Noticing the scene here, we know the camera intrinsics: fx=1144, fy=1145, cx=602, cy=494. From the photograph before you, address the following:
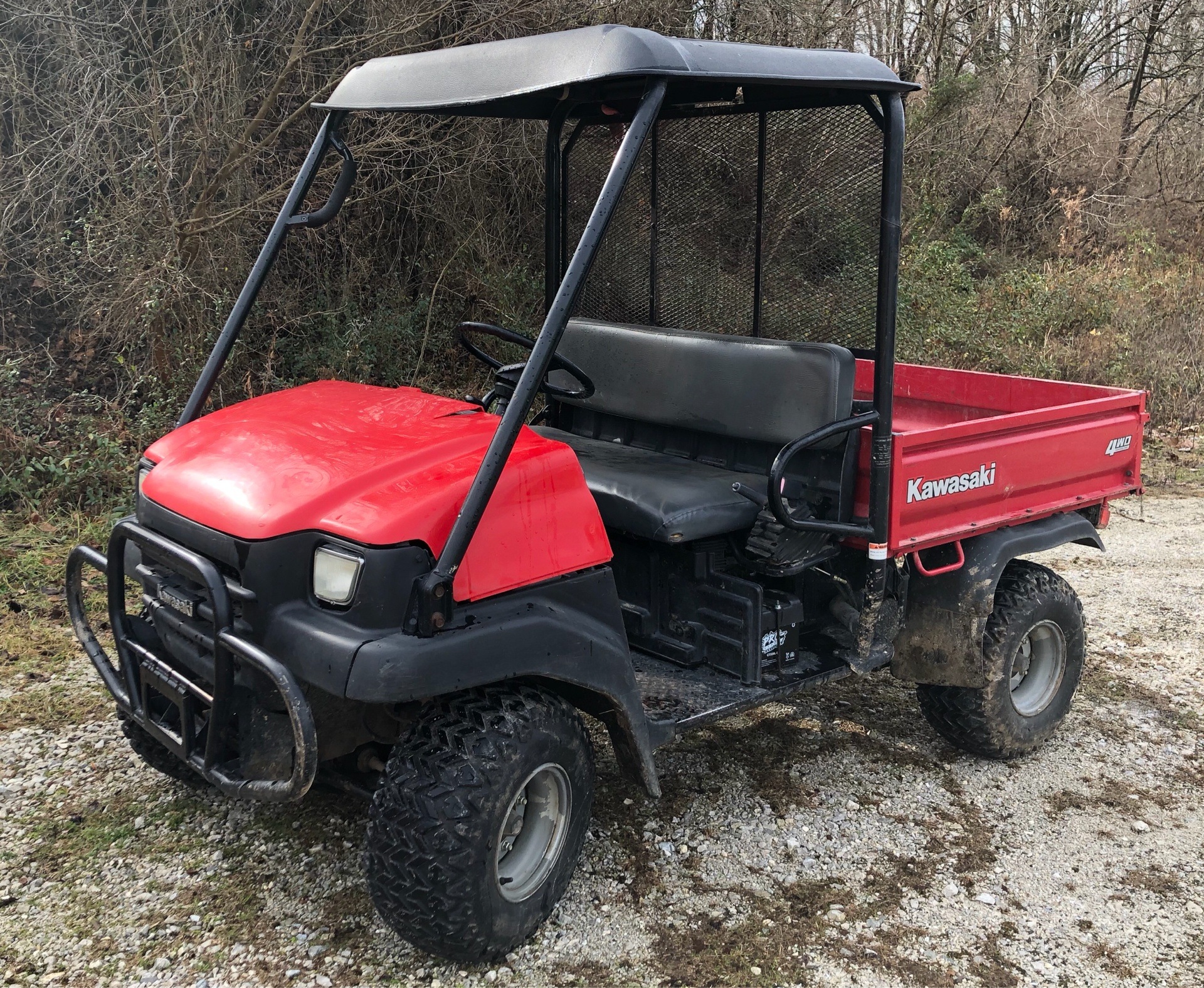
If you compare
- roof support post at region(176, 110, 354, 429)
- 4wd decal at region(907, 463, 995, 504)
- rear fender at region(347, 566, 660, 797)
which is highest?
roof support post at region(176, 110, 354, 429)

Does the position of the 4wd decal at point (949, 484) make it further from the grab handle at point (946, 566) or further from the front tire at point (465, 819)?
the front tire at point (465, 819)

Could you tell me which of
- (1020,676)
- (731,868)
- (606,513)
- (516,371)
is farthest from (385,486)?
(1020,676)

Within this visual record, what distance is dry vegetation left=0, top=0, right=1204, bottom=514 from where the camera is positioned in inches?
254

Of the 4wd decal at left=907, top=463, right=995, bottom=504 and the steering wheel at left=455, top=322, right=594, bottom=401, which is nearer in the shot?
the 4wd decal at left=907, top=463, right=995, bottom=504

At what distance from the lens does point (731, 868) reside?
3041mm

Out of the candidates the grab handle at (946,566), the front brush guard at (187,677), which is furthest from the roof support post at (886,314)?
the front brush guard at (187,677)

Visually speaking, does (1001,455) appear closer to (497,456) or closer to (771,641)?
(771,641)

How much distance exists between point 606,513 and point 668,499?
0.20m

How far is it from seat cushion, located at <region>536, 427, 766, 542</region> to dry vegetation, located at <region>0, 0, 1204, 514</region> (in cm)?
272

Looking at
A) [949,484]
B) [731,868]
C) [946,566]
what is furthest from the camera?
[946,566]

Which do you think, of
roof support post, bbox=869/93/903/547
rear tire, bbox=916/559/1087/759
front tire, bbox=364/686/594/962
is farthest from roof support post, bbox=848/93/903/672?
front tire, bbox=364/686/594/962

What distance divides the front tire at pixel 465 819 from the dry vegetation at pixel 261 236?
3.45 meters

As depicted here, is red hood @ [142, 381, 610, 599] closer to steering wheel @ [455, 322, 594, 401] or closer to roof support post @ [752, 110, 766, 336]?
steering wheel @ [455, 322, 594, 401]

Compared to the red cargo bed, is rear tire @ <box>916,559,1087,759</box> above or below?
below
